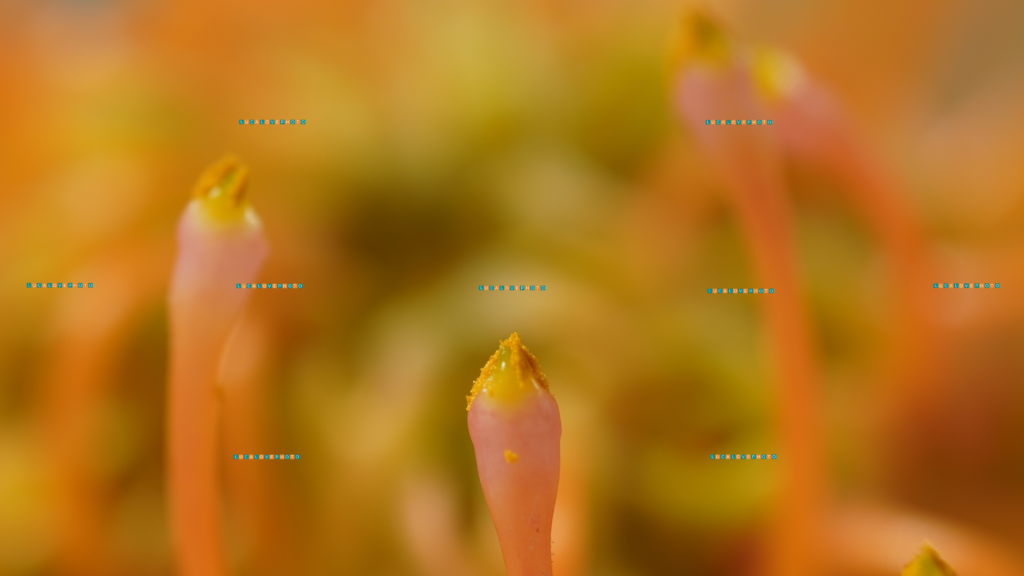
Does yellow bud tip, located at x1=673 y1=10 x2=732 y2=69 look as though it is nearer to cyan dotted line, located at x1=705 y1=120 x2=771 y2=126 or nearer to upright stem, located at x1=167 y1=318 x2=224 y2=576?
cyan dotted line, located at x1=705 y1=120 x2=771 y2=126

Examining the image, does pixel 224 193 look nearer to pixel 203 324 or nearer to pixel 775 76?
pixel 203 324

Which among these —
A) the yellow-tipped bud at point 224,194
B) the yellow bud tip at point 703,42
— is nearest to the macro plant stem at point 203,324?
the yellow-tipped bud at point 224,194

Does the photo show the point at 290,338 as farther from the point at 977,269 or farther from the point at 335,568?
the point at 977,269

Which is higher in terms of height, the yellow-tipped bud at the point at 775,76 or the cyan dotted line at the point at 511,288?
the yellow-tipped bud at the point at 775,76

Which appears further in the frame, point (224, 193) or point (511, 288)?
point (511, 288)

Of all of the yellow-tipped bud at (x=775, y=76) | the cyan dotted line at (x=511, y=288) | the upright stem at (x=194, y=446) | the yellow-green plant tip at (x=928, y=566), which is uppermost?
the yellow-tipped bud at (x=775, y=76)

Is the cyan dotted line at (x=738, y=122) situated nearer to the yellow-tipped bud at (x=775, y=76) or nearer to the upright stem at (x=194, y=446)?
the yellow-tipped bud at (x=775, y=76)

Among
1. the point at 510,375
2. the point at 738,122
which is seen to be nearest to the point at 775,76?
the point at 738,122

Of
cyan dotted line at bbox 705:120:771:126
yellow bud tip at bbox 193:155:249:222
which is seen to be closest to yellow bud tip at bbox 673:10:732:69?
cyan dotted line at bbox 705:120:771:126
